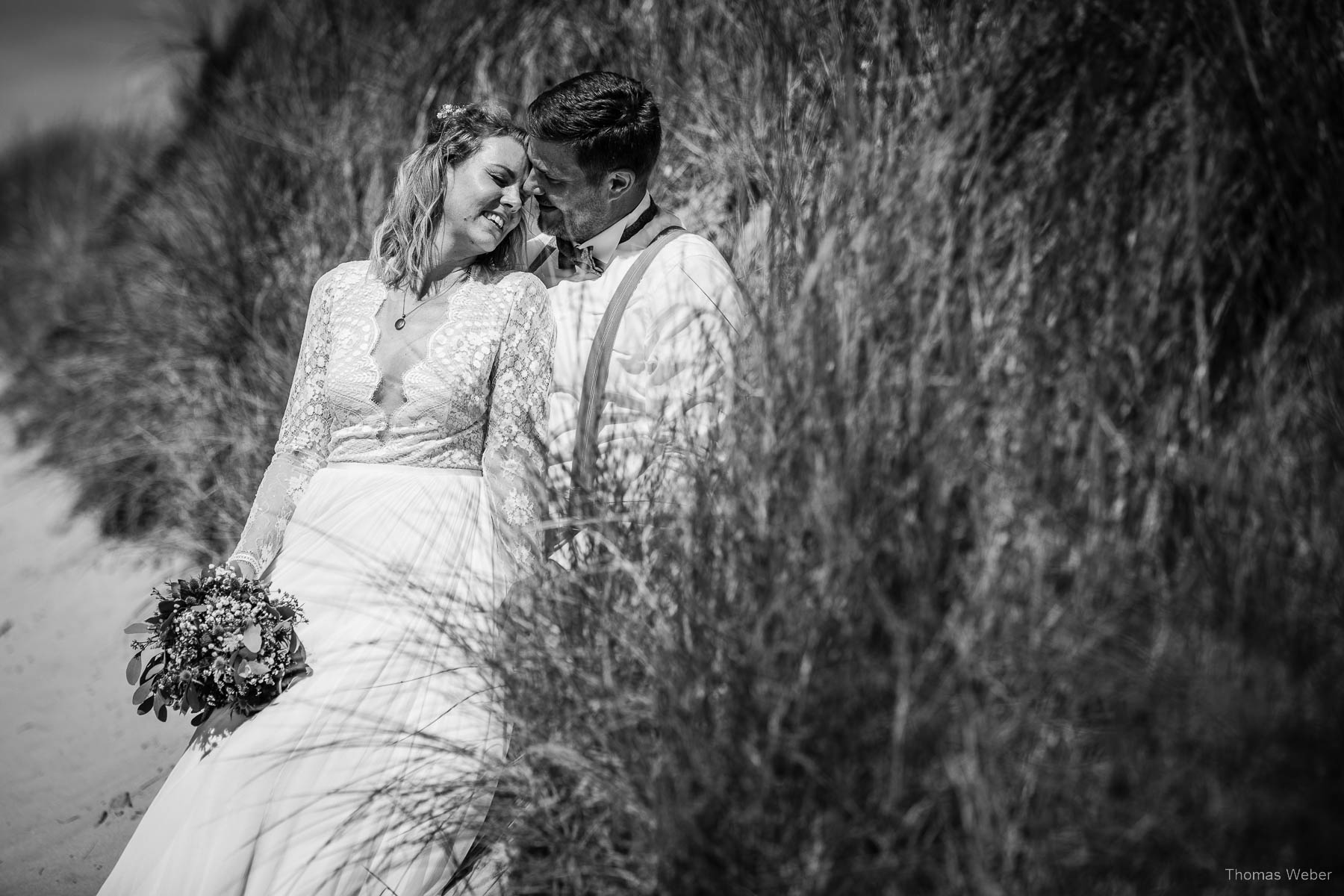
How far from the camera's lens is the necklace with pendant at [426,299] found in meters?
2.99

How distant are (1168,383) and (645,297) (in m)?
1.42

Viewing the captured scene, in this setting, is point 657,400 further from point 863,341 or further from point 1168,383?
point 1168,383

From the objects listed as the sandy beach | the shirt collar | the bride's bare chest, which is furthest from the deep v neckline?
the sandy beach

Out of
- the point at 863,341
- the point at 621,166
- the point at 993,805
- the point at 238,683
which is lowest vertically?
the point at 993,805

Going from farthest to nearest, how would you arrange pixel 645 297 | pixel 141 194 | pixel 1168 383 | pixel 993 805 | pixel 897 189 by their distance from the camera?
pixel 141 194 < pixel 645 297 < pixel 897 189 < pixel 1168 383 < pixel 993 805

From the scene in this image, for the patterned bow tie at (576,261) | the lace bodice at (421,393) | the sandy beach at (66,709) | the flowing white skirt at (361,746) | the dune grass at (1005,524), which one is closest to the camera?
the dune grass at (1005,524)

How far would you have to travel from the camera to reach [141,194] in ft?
27.5

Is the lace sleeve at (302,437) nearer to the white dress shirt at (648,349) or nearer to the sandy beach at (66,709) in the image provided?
the white dress shirt at (648,349)

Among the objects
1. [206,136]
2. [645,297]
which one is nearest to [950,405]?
[645,297]

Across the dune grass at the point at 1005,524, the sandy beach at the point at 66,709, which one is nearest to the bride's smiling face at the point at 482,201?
the dune grass at the point at 1005,524

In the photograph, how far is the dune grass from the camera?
1.73 m

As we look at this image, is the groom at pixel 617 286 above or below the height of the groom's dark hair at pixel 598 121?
below

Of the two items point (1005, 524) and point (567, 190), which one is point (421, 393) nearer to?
point (567, 190)

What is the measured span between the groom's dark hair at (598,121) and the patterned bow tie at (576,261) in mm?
270
